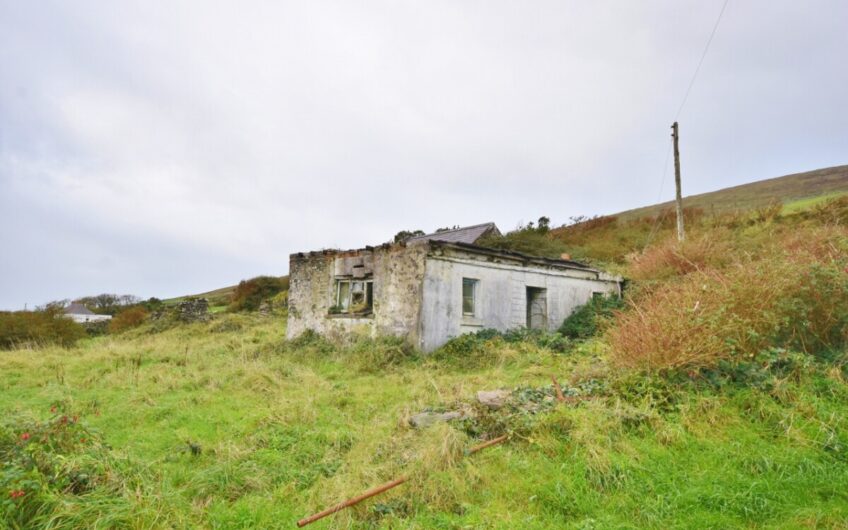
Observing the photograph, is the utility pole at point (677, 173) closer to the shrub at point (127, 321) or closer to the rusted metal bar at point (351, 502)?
the rusted metal bar at point (351, 502)

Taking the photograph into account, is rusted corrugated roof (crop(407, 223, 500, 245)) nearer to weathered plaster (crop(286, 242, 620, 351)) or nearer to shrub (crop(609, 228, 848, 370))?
weathered plaster (crop(286, 242, 620, 351))

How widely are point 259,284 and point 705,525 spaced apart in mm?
31754

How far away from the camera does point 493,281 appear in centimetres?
1375

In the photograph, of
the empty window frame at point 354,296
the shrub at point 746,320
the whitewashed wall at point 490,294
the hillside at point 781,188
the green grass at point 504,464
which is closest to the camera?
the green grass at point 504,464

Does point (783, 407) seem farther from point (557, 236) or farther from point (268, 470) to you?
point (557, 236)

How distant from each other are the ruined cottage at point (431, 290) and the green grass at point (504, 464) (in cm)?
467

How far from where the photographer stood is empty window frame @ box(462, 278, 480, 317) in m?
13.3

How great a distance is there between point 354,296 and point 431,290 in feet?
10.5

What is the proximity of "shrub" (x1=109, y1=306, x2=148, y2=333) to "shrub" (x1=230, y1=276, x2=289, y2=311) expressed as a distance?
16.7ft

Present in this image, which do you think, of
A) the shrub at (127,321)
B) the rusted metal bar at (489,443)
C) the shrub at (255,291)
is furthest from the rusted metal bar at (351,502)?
the shrub at (255,291)

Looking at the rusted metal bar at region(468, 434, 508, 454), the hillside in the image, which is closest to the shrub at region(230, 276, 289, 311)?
the hillside

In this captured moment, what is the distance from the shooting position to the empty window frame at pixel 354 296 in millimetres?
14094

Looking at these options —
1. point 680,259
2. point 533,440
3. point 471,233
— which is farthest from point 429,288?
point 471,233

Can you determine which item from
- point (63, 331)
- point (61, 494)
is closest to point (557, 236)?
point (63, 331)
